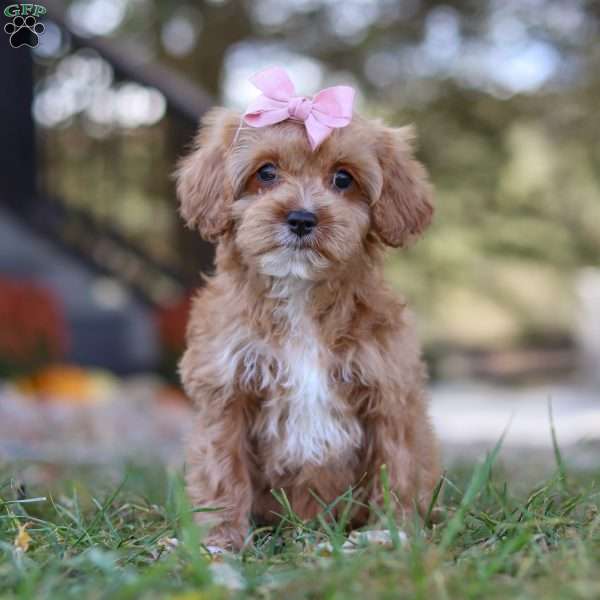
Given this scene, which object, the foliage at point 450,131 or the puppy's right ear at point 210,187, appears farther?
the foliage at point 450,131

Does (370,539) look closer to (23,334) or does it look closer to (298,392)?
(298,392)

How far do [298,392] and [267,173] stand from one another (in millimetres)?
852

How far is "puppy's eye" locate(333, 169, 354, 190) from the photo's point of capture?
362 centimetres

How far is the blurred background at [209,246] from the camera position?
30.6ft

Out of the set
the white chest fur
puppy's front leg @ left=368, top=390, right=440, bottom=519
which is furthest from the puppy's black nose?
puppy's front leg @ left=368, top=390, right=440, bottom=519

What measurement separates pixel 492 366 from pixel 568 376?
1643 millimetres

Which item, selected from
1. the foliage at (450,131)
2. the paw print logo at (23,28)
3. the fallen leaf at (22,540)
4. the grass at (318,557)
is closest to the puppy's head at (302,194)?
→ the grass at (318,557)

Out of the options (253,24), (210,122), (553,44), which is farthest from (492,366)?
(210,122)

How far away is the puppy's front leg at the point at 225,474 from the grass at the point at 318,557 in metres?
0.12

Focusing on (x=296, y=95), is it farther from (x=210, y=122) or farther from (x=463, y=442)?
(x=463, y=442)

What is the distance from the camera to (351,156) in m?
3.57

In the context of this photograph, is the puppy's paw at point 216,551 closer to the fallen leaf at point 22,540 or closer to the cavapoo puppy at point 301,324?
the cavapoo puppy at point 301,324

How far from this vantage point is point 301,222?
3.40 m

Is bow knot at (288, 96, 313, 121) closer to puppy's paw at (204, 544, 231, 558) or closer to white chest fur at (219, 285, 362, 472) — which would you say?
white chest fur at (219, 285, 362, 472)
